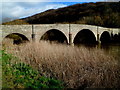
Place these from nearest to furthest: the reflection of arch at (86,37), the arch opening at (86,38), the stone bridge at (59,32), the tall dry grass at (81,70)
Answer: the tall dry grass at (81,70), the stone bridge at (59,32), the arch opening at (86,38), the reflection of arch at (86,37)

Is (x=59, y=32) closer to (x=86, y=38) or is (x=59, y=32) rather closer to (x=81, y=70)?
(x=86, y=38)

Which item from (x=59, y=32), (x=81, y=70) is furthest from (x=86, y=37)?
(x=81, y=70)

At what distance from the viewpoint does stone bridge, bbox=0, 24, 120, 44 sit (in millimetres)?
16359

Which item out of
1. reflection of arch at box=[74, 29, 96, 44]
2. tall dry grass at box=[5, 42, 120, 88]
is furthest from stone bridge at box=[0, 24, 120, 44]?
tall dry grass at box=[5, 42, 120, 88]

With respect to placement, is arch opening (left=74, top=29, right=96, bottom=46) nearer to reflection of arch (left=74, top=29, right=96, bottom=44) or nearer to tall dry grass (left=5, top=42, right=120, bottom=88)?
reflection of arch (left=74, top=29, right=96, bottom=44)

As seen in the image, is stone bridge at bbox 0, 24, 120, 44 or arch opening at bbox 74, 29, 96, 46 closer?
stone bridge at bbox 0, 24, 120, 44

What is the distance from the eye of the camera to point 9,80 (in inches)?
174

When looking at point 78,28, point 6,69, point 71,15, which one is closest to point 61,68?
point 6,69

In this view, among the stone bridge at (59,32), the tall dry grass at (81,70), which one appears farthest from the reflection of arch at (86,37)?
the tall dry grass at (81,70)

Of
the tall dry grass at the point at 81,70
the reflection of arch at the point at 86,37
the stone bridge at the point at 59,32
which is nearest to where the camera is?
the tall dry grass at the point at 81,70

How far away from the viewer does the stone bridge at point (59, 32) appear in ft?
53.7

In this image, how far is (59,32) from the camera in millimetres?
21359

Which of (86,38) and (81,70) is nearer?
(81,70)

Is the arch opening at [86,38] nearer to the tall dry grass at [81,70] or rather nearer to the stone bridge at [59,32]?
the stone bridge at [59,32]
